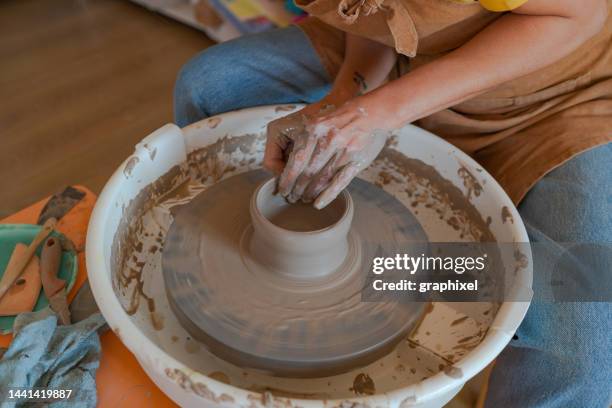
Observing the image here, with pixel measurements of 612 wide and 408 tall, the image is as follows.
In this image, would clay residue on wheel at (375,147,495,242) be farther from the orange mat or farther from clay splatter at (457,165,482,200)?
the orange mat

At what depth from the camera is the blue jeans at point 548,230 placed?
111cm

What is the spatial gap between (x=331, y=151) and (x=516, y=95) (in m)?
0.52

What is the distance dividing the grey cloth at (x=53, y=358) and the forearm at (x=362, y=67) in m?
0.83

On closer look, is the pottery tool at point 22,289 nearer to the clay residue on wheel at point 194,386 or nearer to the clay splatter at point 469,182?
the clay residue on wheel at point 194,386

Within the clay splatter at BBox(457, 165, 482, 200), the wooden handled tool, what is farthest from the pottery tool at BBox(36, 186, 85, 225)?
the clay splatter at BBox(457, 165, 482, 200)

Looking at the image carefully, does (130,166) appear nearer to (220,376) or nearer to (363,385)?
(220,376)

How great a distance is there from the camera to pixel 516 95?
1.37 m

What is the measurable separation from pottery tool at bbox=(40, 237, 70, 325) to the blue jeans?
21.9 inches

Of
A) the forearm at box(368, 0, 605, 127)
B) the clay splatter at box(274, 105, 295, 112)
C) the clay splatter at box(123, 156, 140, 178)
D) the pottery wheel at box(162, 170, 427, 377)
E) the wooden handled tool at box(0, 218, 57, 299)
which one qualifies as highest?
the forearm at box(368, 0, 605, 127)

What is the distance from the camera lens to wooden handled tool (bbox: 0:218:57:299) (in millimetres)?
1272

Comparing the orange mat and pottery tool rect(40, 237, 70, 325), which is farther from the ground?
pottery tool rect(40, 237, 70, 325)

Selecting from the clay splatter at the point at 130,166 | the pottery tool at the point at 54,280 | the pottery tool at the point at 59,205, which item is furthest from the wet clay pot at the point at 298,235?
the pottery tool at the point at 59,205

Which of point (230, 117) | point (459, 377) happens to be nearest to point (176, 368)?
point (459, 377)

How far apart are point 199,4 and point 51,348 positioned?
2.37 metres
